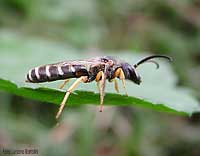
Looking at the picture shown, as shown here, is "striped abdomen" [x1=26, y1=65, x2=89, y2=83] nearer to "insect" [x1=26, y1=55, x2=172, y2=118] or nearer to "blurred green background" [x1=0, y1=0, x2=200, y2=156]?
"insect" [x1=26, y1=55, x2=172, y2=118]

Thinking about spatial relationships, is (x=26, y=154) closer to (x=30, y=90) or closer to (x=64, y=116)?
(x=64, y=116)

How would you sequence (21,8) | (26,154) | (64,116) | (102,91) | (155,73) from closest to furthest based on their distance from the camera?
(102,91) → (155,73) → (26,154) → (64,116) → (21,8)

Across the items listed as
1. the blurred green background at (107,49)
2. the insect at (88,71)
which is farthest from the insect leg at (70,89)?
the blurred green background at (107,49)

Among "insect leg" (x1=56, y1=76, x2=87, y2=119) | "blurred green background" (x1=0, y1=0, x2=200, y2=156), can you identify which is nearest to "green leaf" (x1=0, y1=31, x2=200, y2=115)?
"insect leg" (x1=56, y1=76, x2=87, y2=119)

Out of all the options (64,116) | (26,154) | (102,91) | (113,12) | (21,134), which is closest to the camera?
(102,91)

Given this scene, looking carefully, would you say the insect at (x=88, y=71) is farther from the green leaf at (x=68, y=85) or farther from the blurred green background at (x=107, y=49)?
the blurred green background at (x=107, y=49)

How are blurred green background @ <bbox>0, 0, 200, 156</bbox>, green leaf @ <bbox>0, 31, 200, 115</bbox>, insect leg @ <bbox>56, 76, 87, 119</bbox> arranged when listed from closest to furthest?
green leaf @ <bbox>0, 31, 200, 115</bbox>
insect leg @ <bbox>56, 76, 87, 119</bbox>
blurred green background @ <bbox>0, 0, 200, 156</bbox>

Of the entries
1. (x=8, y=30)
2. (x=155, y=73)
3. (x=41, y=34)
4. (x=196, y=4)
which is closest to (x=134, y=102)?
(x=155, y=73)
